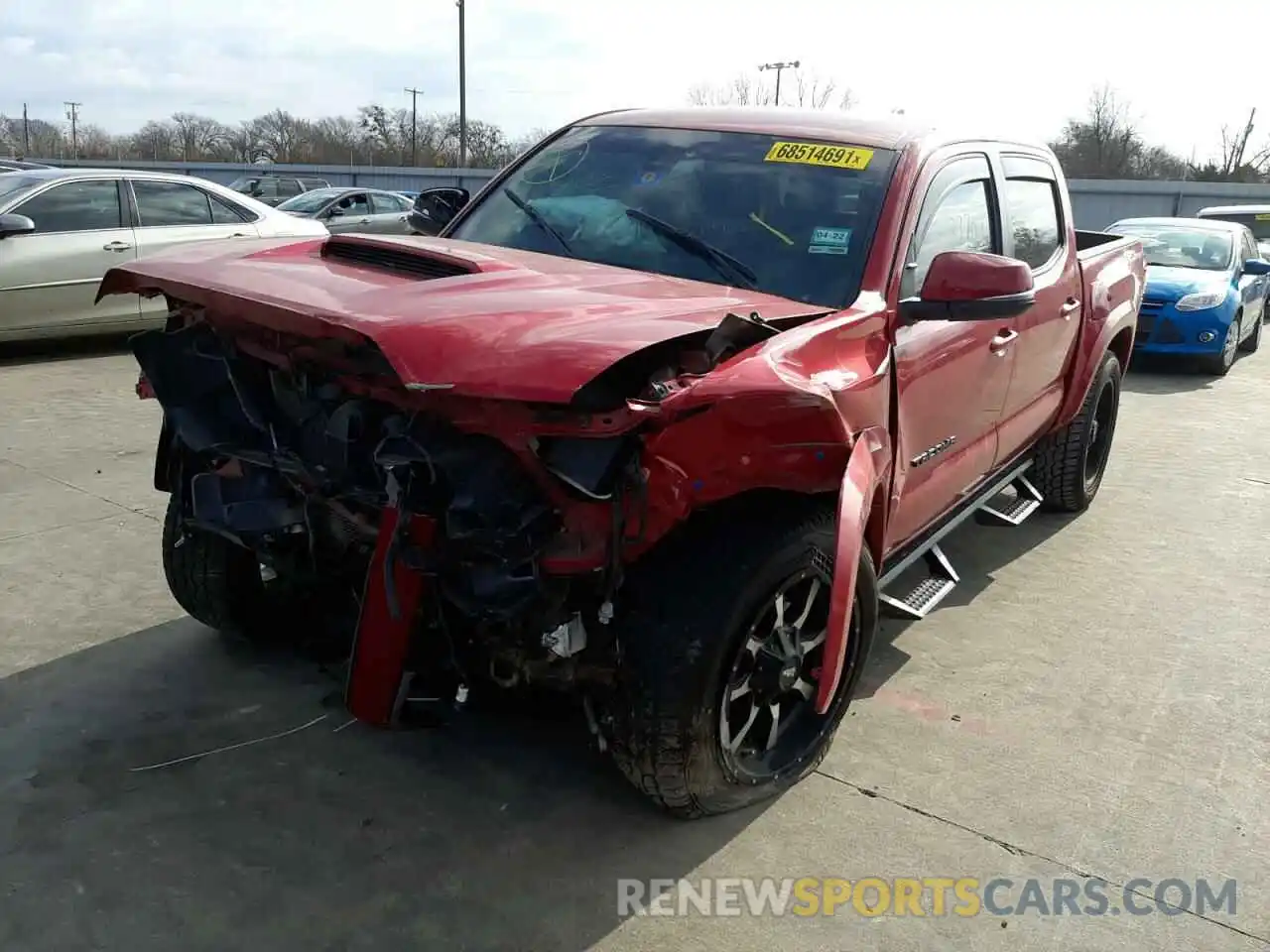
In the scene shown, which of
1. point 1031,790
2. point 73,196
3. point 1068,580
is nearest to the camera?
point 1031,790

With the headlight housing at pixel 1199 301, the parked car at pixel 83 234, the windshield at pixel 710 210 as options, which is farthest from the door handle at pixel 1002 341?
the headlight housing at pixel 1199 301

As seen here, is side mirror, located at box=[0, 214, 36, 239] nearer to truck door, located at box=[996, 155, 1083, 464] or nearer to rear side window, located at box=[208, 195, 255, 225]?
rear side window, located at box=[208, 195, 255, 225]

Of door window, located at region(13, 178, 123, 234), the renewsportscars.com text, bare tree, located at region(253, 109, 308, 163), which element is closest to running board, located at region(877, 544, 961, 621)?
the renewsportscars.com text

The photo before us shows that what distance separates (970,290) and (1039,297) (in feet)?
5.03

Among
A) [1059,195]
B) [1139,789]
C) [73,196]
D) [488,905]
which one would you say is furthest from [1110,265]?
[73,196]

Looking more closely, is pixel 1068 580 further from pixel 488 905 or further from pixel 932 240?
pixel 488 905

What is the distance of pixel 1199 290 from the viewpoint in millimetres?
10680

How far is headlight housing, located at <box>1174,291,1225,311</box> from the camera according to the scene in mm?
10516

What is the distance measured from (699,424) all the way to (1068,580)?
321 cm

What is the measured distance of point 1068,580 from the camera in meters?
4.91

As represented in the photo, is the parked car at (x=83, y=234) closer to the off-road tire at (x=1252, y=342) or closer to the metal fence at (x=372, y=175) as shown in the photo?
the off-road tire at (x=1252, y=342)

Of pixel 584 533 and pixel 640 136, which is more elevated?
pixel 640 136

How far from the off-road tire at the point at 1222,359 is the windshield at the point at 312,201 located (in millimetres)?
12380

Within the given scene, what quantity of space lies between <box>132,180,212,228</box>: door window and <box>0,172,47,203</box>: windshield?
0.79 metres
